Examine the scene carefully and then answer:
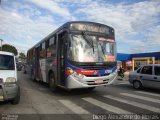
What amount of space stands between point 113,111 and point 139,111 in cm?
88

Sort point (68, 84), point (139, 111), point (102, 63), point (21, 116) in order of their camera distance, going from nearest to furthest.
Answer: point (21, 116) → point (139, 111) → point (68, 84) → point (102, 63)

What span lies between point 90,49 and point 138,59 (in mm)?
29174

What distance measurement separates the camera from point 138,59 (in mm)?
37062

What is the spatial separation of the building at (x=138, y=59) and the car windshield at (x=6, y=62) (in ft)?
94.7

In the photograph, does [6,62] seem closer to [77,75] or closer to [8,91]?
[8,91]

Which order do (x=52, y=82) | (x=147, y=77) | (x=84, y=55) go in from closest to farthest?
1. (x=84, y=55)
2. (x=52, y=82)
3. (x=147, y=77)

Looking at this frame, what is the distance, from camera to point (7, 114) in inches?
265

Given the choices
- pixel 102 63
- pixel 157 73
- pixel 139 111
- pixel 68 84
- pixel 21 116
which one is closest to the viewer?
pixel 21 116

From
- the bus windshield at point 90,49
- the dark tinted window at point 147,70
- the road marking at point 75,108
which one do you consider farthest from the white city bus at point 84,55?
the dark tinted window at point 147,70

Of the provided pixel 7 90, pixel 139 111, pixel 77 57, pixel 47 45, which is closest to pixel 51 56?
pixel 47 45

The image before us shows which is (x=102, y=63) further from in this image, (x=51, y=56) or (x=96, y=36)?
(x=51, y=56)

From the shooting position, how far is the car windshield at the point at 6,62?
→ 8508mm

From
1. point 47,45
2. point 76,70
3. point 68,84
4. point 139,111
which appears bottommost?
point 139,111

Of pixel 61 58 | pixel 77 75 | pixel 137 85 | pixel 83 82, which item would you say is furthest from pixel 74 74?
pixel 137 85
